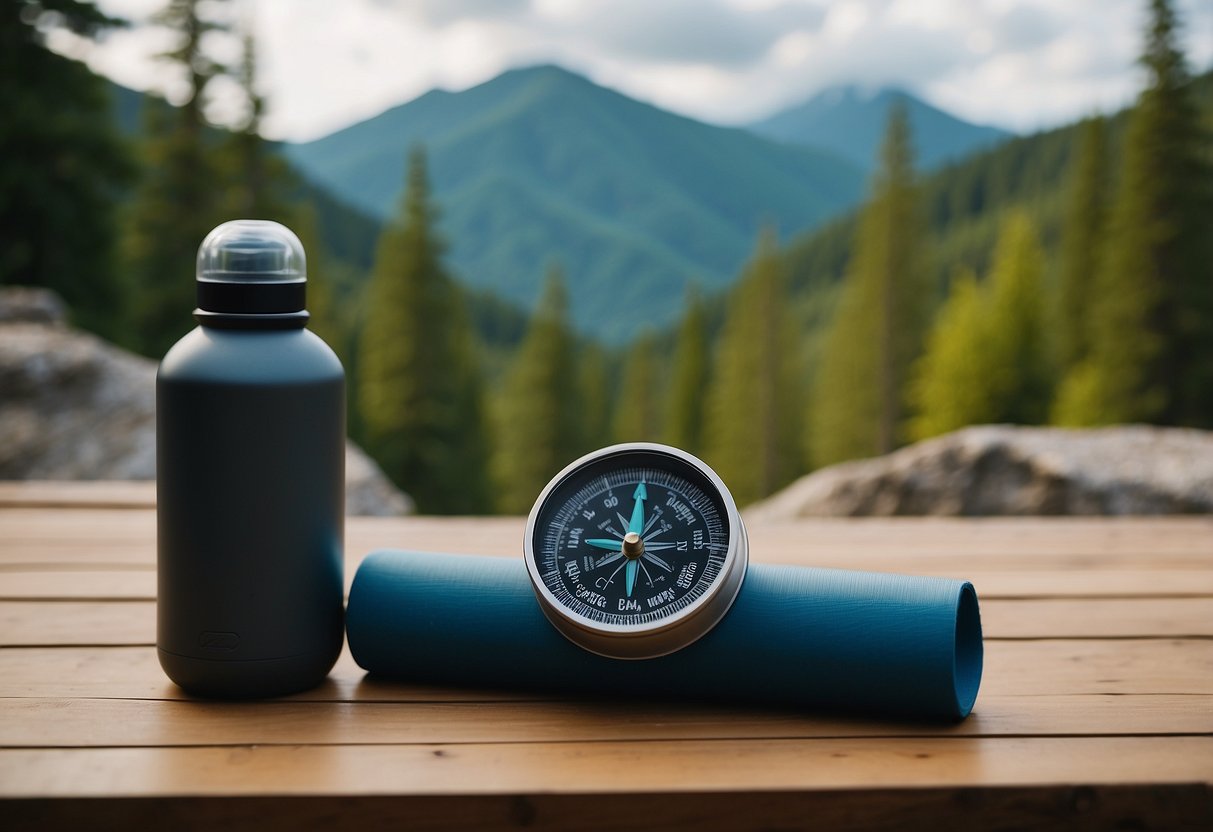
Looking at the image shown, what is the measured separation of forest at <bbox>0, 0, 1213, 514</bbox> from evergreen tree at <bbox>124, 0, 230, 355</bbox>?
4 centimetres

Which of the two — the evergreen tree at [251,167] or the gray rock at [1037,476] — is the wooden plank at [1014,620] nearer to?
the gray rock at [1037,476]

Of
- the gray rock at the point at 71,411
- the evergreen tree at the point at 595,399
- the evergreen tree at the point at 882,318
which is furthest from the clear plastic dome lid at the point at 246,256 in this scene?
the evergreen tree at the point at 595,399

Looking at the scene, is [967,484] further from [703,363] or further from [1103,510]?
[703,363]

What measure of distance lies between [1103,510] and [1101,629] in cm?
269

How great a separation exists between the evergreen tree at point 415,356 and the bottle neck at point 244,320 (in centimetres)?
2291

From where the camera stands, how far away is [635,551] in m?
1.59

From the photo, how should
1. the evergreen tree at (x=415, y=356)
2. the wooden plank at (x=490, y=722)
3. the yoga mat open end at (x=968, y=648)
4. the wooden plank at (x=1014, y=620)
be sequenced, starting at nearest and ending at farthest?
1. the wooden plank at (x=490, y=722)
2. the yoga mat open end at (x=968, y=648)
3. the wooden plank at (x=1014, y=620)
4. the evergreen tree at (x=415, y=356)

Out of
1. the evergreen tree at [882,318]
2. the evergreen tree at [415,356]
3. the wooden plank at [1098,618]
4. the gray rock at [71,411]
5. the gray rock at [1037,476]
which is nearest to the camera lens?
the wooden plank at [1098,618]

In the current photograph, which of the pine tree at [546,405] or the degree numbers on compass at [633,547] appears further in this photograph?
the pine tree at [546,405]

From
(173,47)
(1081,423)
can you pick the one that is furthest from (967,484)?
(1081,423)

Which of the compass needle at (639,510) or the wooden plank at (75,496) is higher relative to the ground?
the compass needle at (639,510)

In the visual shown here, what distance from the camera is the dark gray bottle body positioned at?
1.53 m

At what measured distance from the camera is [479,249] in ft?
566

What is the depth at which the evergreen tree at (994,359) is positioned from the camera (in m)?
28.5
